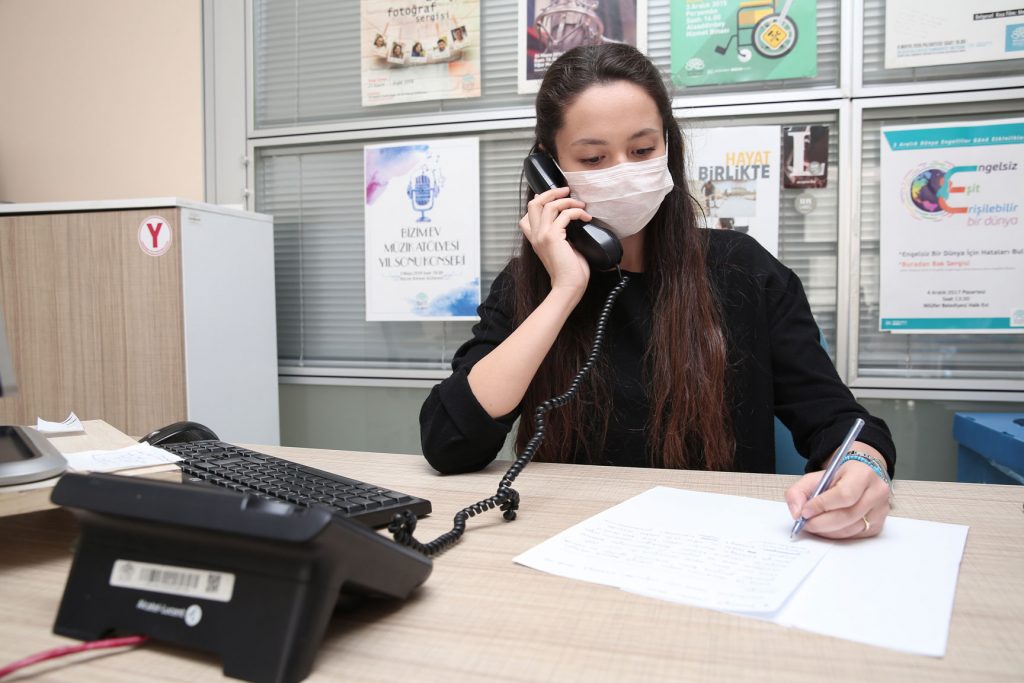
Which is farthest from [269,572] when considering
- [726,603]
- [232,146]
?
[232,146]

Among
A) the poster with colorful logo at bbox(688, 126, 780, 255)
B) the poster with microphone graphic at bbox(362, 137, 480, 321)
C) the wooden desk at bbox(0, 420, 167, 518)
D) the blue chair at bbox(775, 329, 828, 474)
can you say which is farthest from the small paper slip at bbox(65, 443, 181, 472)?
the poster with colorful logo at bbox(688, 126, 780, 255)

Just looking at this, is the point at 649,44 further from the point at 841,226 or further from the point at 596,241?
the point at 596,241

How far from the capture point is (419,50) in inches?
81.2

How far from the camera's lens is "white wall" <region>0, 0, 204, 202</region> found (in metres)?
2.25

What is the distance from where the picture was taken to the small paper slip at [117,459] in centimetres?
62

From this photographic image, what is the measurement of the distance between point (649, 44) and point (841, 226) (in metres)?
0.74

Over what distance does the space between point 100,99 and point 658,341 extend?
88.4 inches

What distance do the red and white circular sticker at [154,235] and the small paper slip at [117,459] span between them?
115 centimetres

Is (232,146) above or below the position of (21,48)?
below

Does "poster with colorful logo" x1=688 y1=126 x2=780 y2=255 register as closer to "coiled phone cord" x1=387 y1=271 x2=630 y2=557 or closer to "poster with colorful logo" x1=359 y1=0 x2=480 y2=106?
"poster with colorful logo" x1=359 y1=0 x2=480 y2=106

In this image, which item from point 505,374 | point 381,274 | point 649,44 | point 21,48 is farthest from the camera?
point 21,48

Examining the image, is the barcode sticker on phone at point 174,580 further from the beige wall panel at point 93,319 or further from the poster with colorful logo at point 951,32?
the poster with colorful logo at point 951,32

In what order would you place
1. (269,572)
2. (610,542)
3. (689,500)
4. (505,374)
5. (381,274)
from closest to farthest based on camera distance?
1. (269,572)
2. (610,542)
3. (689,500)
4. (505,374)
5. (381,274)

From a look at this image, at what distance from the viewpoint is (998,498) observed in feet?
2.46
